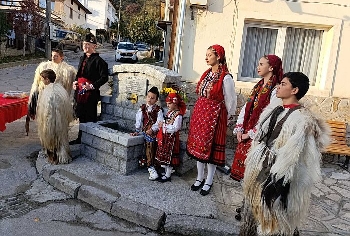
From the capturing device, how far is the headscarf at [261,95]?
3.95 meters

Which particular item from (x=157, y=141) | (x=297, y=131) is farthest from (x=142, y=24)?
(x=297, y=131)

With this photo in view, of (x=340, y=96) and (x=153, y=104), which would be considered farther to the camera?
(x=340, y=96)

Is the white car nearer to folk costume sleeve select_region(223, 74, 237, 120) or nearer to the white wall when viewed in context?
the white wall

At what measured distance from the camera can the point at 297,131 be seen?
2.77m

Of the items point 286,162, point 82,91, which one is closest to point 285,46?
point 82,91

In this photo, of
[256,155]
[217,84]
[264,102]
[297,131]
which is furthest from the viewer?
[217,84]

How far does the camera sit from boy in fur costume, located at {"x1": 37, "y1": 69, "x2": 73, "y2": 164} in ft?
17.1

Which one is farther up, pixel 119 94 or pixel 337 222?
pixel 119 94

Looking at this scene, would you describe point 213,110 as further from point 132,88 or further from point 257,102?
point 132,88

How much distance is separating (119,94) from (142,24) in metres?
29.7

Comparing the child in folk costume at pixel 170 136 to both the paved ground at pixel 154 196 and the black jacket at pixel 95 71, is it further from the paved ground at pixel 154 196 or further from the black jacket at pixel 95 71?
the black jacket at pixel 95 71

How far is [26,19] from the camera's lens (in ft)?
75.0

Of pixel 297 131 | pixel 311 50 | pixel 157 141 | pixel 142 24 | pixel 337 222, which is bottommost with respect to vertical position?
pixel 337 222

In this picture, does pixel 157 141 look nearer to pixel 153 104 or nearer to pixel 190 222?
pixel 153 104
